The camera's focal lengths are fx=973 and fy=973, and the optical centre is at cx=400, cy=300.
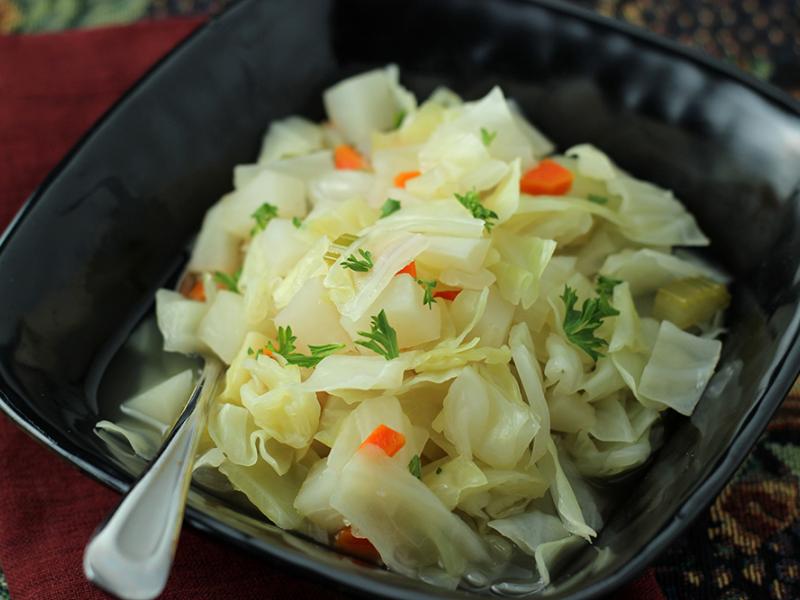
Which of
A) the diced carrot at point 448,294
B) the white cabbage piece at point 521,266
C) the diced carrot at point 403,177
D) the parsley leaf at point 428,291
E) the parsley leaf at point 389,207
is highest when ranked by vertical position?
the parsley leaf at point 389,207

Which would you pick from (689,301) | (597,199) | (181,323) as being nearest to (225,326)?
(181,323)

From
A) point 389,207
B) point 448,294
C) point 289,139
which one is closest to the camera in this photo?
point 448,294

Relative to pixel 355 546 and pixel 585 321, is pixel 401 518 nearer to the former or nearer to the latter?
pixel 355 546

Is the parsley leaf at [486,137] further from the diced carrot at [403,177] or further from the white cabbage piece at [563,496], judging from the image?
the white cabbage piece at [563,496]

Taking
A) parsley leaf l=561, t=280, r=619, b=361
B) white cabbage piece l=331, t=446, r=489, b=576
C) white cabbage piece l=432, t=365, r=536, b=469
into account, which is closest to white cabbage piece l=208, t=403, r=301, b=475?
white cabbage piece l=331, t=446, r=489, b=576

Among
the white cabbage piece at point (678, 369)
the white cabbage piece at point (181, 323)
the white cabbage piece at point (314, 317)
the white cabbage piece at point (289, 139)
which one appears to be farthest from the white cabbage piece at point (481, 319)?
the white cabbage piece at point (289, 139)

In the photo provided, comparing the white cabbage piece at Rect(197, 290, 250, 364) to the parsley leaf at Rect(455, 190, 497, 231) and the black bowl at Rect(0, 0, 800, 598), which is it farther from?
the parsley leaf at Rect(455, 190, 497, 231)
